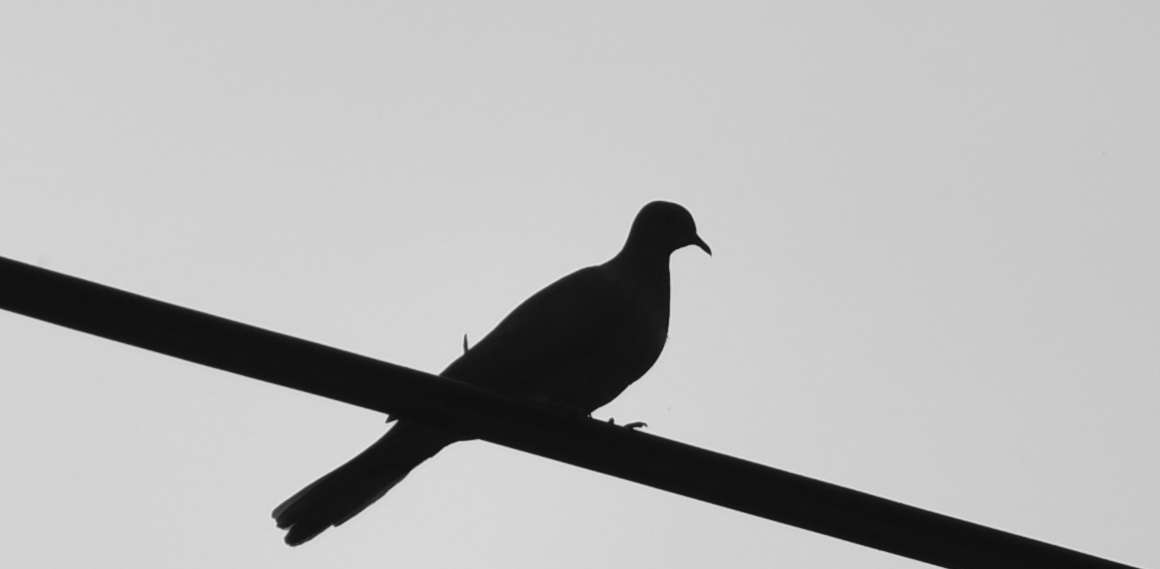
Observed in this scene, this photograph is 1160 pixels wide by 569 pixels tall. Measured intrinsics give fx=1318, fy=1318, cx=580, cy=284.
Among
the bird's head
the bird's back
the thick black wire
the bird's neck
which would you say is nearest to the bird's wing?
the bird's back

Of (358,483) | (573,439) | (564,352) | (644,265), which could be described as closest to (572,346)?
(564,352)

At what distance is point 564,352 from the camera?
4785mm

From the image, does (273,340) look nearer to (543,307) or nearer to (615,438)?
(615,438)

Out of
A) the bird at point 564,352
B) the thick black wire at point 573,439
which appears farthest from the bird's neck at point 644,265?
the thick black wire at point 573,439

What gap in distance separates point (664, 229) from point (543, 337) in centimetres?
135

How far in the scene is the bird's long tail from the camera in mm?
3887

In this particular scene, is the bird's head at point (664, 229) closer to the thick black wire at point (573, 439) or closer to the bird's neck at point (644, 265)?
the bird's neck at point (644, 265)

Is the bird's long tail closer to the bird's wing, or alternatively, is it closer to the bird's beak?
the bird's wing

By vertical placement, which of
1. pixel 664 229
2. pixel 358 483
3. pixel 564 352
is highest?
pixel 664 229

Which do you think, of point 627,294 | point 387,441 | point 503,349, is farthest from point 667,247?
point 387,441

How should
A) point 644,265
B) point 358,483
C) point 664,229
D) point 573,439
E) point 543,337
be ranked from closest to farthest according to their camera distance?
point 573,439, point 358,483, point 543,337, point 644,265, point 664,229

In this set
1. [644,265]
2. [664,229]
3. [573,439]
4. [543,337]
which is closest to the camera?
[573,439]

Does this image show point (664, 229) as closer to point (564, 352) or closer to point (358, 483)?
point (564, 352)

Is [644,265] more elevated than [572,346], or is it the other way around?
[644,265]
